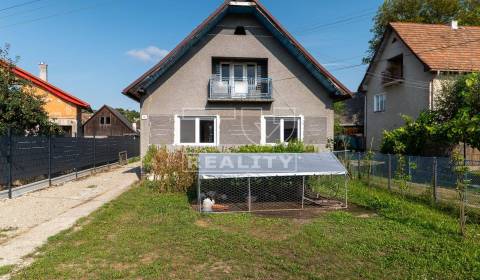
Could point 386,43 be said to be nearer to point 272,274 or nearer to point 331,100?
point 331,100

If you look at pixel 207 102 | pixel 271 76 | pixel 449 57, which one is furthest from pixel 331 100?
pixel 449 57

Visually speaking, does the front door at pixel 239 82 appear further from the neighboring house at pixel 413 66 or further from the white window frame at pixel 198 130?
the neighboring house at pixel 413 66

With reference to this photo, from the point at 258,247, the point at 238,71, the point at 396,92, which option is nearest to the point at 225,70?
the point at 238,71

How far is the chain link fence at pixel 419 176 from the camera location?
28.7 feet

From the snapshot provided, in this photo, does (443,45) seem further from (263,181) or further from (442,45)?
(263,181)

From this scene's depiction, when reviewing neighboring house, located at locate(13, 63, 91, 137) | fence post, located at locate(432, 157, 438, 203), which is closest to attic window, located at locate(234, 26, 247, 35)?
fence post, located at locate(432, 157, 438, 203)

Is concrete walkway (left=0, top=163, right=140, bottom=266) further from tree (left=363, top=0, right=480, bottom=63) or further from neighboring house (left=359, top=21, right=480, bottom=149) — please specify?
tree (left=363, top=0, right=480, bottom=63)

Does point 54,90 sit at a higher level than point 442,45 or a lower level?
lower

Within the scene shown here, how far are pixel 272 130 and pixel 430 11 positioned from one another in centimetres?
2456

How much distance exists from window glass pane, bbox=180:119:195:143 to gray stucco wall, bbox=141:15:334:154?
1.16ft

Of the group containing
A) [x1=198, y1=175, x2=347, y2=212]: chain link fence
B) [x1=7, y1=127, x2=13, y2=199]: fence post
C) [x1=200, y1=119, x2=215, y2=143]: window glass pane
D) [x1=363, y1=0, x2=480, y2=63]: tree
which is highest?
[x1=363, y1=0, x2=480, y2=63]: tree

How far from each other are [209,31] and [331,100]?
5749 millimetres

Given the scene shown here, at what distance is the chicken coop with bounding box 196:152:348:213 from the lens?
28.8ft

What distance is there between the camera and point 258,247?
228 inches
